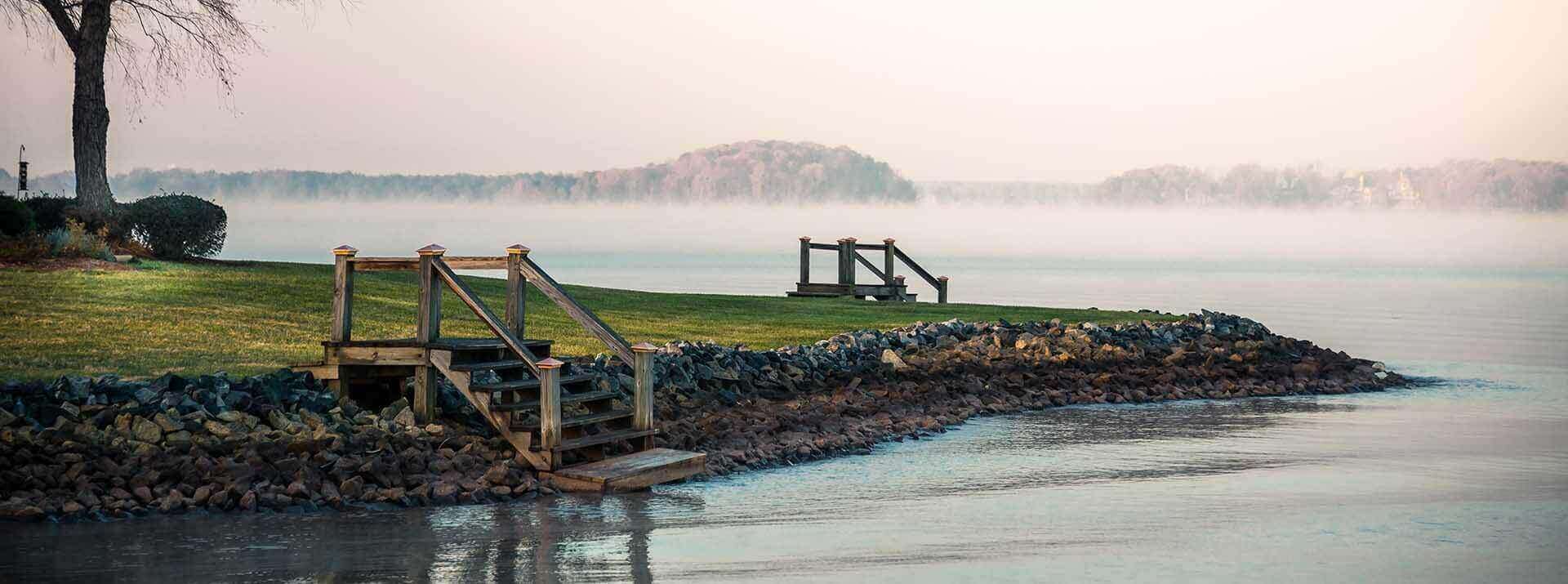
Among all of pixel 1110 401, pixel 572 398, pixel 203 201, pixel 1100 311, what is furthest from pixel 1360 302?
pixel 572 398

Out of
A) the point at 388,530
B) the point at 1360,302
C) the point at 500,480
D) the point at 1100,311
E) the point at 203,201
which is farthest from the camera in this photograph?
the point at 1360,302

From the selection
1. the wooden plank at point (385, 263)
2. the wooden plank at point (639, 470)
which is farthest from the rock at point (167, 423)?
the wooden plank at point (639, 470)

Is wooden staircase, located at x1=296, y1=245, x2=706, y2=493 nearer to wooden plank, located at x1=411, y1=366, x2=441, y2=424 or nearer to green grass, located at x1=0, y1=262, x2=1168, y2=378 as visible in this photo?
wooden plank, located at x1=411, y1=366, x2=441, y2=424

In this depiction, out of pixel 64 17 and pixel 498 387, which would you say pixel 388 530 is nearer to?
pixel 498 387

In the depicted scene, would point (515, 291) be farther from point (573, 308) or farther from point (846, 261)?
point (846, 261)

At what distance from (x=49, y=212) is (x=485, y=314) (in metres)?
16.0

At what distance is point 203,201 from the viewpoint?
2731 cm

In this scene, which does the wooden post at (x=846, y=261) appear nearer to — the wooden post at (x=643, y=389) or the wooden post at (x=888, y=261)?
the wooden post at (x=888, y=261)

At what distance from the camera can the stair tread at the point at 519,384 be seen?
14062mm

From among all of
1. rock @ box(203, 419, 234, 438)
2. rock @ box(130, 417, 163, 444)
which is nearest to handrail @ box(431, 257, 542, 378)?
rock @ box(203, 419, 234, 438)

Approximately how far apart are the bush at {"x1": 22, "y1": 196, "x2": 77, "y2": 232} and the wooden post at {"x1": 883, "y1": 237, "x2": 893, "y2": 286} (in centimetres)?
1673

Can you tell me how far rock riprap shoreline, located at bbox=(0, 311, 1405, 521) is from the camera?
498 inches

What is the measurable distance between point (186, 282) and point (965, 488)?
1407 centimetres

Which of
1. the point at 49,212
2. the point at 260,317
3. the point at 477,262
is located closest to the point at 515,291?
the point at 477,262
